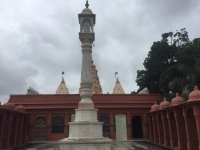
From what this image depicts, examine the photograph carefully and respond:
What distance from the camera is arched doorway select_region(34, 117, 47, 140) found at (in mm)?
22938

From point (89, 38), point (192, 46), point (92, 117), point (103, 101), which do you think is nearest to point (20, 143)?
point (103, 101)

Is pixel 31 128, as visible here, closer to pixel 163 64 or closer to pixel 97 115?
pixel 97 115

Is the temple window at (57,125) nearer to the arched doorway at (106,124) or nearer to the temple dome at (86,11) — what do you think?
the arched doorway at (106,124)

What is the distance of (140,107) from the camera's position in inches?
943

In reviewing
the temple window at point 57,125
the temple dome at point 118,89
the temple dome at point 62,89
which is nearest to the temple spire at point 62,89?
the temple dome at point 62,89

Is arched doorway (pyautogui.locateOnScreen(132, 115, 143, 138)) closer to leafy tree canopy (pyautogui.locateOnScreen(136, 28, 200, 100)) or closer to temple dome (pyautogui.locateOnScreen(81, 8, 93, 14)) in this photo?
leafy tree canopy (pyautogui.locateOnScreen(136, 28, 200, 100))

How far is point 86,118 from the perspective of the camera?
38.6 ft

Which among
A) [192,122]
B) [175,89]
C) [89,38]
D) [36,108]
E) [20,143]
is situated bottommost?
Answer: [20,143]

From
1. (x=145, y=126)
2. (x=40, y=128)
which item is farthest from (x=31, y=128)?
(x=145, y=126)

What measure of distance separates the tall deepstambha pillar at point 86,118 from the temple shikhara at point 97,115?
0.06 meters

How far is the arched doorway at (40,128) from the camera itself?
22.9 meters

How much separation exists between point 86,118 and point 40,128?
1332cm

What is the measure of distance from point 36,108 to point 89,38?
13.4 m

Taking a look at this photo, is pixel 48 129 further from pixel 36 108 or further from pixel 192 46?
pixel 192 46
